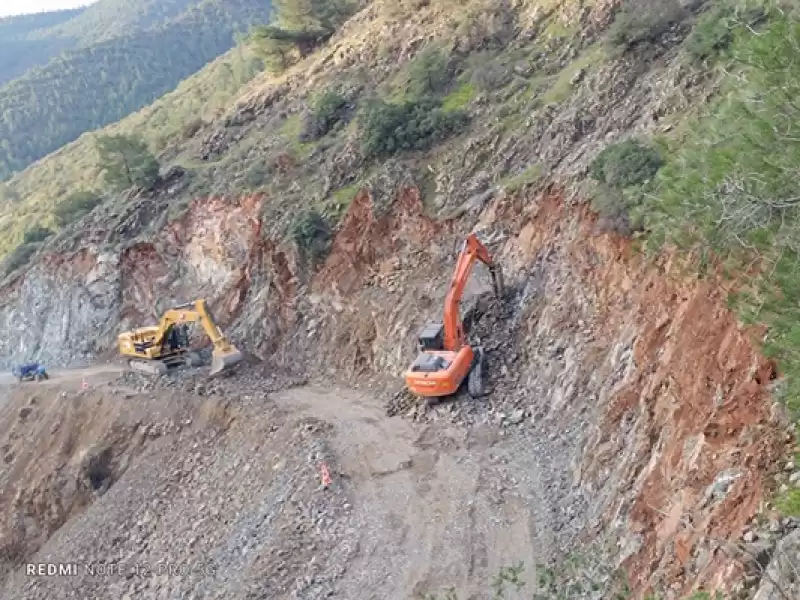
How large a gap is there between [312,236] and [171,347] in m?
7.25

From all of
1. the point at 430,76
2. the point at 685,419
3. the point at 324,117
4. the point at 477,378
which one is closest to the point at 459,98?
the point at 430,76

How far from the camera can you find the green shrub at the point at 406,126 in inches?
1203

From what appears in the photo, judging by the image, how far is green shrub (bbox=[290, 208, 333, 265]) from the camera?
98.4 ft

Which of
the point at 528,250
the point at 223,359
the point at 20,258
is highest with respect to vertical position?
the point at 528,250

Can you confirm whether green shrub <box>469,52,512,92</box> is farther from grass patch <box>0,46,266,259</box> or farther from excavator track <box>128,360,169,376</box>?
grass patch <box>0,46,266,259</box>

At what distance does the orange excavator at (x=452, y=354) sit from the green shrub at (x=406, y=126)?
901 cm

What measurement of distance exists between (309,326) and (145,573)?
37.8ft

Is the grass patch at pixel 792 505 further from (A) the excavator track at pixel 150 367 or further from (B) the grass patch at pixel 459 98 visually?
(A) the excavator track at pixel 150 367

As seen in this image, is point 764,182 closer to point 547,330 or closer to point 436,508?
point 436,508

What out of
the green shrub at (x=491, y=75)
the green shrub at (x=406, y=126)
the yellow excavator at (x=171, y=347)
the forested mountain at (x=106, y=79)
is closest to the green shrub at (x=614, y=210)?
the green shrub at (x=406, y=126)

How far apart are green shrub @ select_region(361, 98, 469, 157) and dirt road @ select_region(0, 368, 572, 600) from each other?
406 inches

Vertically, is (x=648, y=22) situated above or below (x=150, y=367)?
above

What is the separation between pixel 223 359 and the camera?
28.7m

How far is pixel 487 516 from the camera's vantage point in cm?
1586
